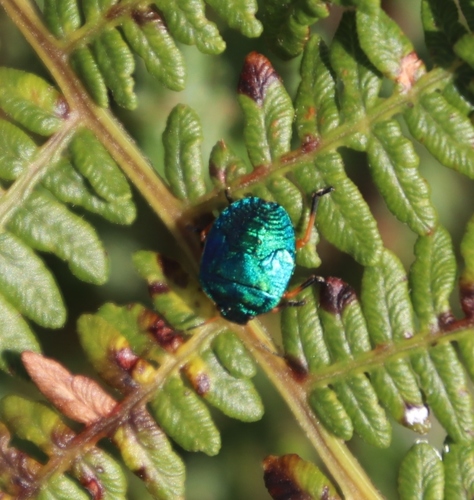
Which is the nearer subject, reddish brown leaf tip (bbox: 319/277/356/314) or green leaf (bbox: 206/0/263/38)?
green leaf (bbox: 206/0/263/38)

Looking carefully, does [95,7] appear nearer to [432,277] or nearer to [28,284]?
[28,284]

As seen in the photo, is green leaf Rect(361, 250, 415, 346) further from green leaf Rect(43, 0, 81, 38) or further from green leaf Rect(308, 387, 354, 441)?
green leaf Rect(43, 0, 81, 38)

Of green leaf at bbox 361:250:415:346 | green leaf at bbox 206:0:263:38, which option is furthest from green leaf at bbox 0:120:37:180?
green leaf at bbox 361:250:415:346

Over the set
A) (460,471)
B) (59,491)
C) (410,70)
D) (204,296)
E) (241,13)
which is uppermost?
(241,13)

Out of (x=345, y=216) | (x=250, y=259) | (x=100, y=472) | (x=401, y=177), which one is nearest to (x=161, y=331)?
(x=250, y=259)

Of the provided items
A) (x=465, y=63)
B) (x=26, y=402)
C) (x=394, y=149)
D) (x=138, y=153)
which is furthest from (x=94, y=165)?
(x=465, y=63)

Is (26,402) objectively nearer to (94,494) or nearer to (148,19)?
(94,494)
